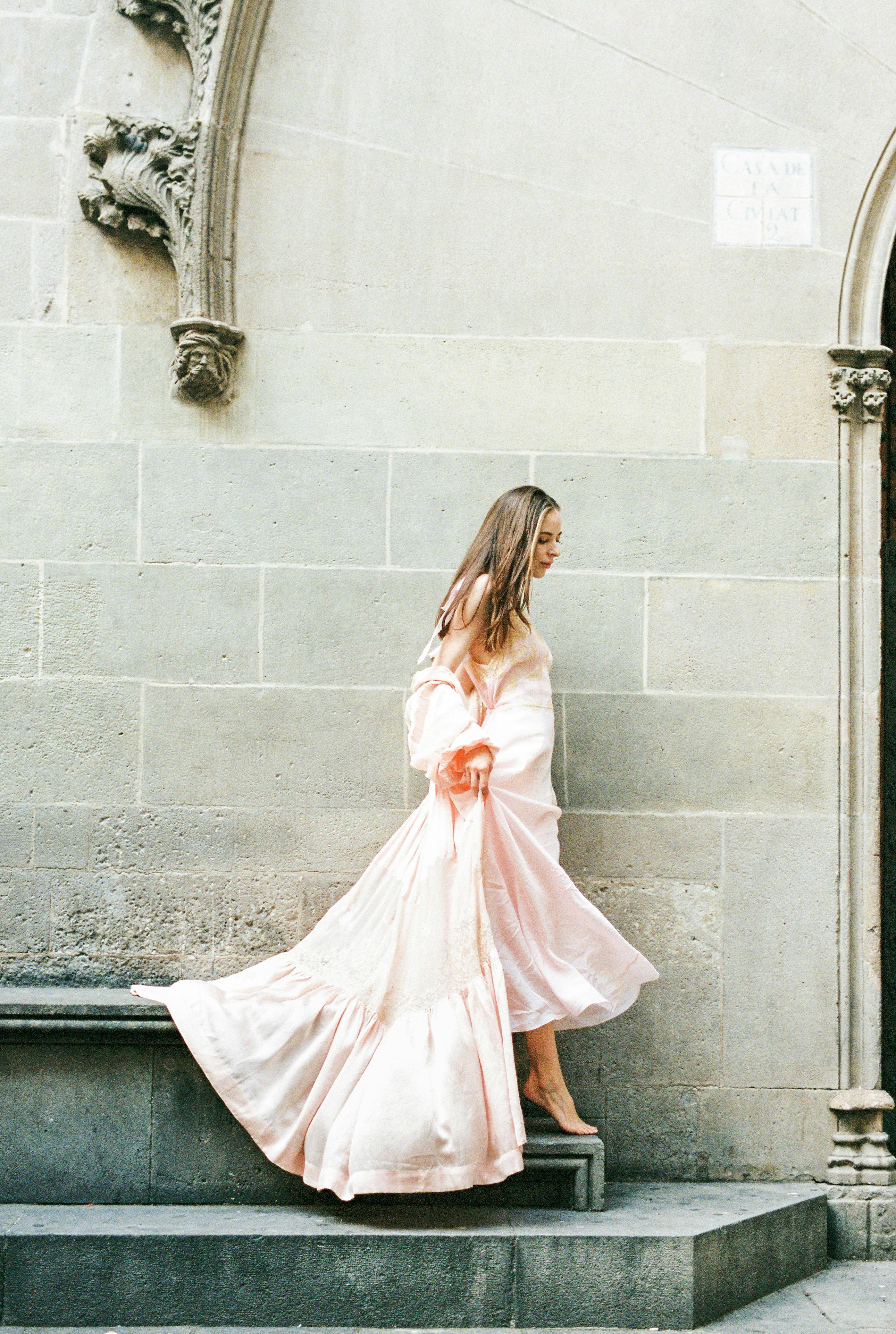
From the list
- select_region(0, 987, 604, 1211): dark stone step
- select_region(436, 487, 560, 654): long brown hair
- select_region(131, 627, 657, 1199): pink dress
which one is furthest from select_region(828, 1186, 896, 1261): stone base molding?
select_region(436, 487, 560, 654): long brown hair

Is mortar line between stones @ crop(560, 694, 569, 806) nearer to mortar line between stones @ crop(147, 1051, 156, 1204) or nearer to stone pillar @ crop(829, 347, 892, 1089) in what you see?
stone pillar @ crop(829, 347, 892, 1089)

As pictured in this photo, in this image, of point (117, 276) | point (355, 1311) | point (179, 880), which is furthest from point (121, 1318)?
point (117, 276)

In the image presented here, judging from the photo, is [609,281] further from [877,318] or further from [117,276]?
[117,276]

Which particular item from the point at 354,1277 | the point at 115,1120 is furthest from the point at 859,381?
the point at 115,1120

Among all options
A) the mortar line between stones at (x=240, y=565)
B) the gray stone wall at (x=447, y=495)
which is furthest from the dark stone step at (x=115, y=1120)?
the mortar line between stones at (x=240, y=565)

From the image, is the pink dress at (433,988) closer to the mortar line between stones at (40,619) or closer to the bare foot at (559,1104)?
the bare foot at (559,1104)

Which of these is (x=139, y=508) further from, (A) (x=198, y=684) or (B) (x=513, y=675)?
(B) (x=513, y=675)

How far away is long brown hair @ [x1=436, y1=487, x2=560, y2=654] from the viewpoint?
418 cm

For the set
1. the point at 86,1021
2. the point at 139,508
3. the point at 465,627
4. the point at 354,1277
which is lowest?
the point at 354,1277

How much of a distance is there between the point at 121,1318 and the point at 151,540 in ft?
8.22

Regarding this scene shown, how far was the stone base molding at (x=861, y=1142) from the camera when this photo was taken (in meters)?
4.52

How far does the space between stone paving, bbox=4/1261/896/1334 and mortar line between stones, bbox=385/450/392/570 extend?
2.49m

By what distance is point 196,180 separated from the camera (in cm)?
466

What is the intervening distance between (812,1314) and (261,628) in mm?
2826
